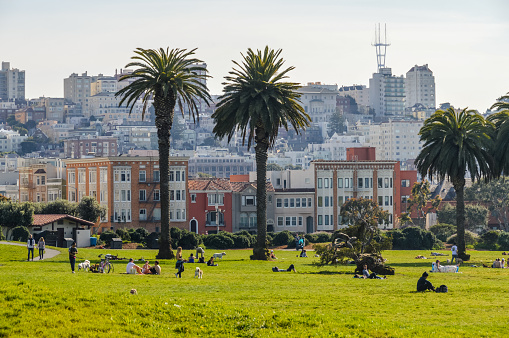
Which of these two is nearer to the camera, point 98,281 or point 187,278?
point 98,281

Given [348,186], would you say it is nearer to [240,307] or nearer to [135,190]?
[135,190]

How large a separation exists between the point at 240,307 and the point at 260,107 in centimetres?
3737

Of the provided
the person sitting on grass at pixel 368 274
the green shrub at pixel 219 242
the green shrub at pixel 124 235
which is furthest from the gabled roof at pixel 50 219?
the person sitting on grass at pixel 368 274

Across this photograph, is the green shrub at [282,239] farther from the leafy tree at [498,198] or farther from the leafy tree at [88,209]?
the leafy tree at [498,198]

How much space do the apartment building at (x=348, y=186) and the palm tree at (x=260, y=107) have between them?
66016 millimetres

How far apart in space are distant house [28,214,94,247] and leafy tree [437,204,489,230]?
68630 mm

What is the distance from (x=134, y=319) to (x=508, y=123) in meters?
54.9

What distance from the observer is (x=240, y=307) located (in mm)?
33344

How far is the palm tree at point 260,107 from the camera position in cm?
6975

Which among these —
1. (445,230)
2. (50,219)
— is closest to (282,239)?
(445,230)

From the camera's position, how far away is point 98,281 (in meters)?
41.9

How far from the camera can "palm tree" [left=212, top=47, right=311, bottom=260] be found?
2746 inches

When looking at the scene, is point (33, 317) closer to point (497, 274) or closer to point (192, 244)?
point (497, 274)

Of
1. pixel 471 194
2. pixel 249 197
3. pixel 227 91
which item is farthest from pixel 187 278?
pixel 471 194
